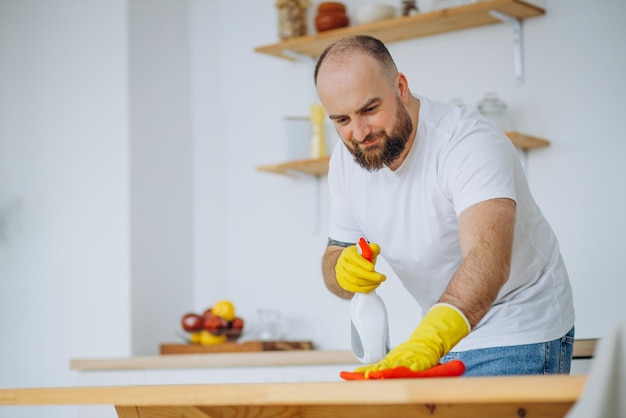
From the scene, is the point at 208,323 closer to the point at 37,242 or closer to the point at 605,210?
the point at 37,242

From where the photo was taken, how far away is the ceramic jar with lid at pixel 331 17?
3291mm

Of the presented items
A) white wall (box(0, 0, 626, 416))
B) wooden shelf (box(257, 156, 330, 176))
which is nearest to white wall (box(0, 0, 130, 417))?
white wall (box(0, 0, 626, 416))

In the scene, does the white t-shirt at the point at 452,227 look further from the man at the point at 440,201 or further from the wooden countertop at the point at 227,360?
the wooden countertop at the point at 227,360

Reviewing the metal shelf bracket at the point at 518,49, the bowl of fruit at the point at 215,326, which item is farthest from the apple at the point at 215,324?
the metal shelf bracket at the point at 518,49

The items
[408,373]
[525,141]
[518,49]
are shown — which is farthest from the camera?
[518,49]

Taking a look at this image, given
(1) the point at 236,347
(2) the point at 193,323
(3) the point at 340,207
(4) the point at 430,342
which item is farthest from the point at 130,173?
(4) the point at 430,342

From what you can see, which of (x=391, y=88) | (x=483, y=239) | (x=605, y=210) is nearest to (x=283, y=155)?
(x=605, y=210)

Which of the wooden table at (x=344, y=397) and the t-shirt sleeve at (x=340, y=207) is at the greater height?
the t-shirt sleeve at (x=340, y=207)

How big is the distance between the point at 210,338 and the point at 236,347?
6.1 inches

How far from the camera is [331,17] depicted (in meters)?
3.29

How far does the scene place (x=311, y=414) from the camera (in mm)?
1477

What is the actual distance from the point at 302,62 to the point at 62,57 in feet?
3.06

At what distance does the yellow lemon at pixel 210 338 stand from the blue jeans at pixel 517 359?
1.60m

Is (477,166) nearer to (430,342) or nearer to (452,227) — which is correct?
(452,227)
